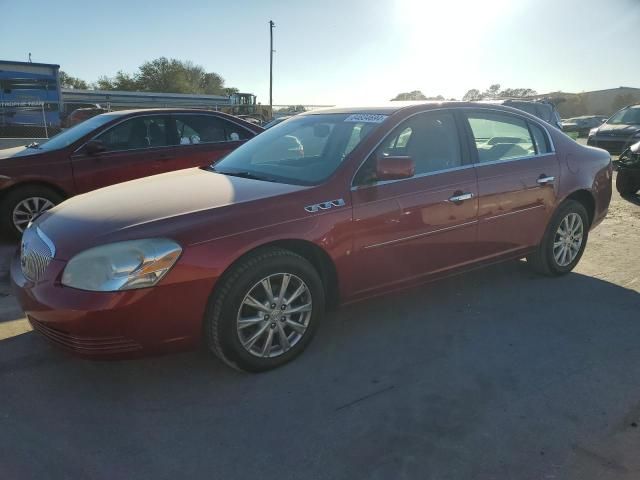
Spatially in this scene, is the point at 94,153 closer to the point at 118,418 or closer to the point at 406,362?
the point at 118,418

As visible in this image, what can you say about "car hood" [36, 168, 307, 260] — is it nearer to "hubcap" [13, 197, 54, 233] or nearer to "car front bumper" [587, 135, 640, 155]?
"hubcap" [13, 197, 54, 233]

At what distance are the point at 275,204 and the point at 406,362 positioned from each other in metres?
1.31

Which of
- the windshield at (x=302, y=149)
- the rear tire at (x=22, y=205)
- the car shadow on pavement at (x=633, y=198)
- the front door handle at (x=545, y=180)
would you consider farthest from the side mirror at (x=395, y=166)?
the car shadow on pavement at (x=633, y=198)

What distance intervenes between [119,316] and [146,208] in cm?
72

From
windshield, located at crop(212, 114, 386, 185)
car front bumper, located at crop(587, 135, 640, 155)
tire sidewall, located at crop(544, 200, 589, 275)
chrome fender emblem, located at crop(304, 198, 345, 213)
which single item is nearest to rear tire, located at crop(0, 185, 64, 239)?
windshield, located at crop(212, 114, 386, 185)

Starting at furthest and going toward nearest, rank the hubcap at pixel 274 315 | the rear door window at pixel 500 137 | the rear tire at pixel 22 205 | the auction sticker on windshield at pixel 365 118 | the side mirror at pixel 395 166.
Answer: the rear tire at pixel 22 205 < the rear door window at pixel 500 137 < the auction sticker on windshield at pixel 365 118 < the side mirror at pixel 395 166 < the hubcap at pixel 274 315

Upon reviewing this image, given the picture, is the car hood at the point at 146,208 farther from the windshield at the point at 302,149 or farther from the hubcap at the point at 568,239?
the hubcap at the point at 568,239

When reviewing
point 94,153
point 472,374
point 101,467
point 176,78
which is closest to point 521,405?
point 472,374

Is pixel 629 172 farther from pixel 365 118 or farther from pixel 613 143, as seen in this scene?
pixel 365 118

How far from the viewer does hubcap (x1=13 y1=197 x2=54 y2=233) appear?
585 cm

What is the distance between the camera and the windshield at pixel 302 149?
11.6 ft

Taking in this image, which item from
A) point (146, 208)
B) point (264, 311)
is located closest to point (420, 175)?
point (264, 311)

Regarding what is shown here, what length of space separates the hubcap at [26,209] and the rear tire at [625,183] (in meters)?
8.91

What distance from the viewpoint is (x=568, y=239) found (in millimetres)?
4789
